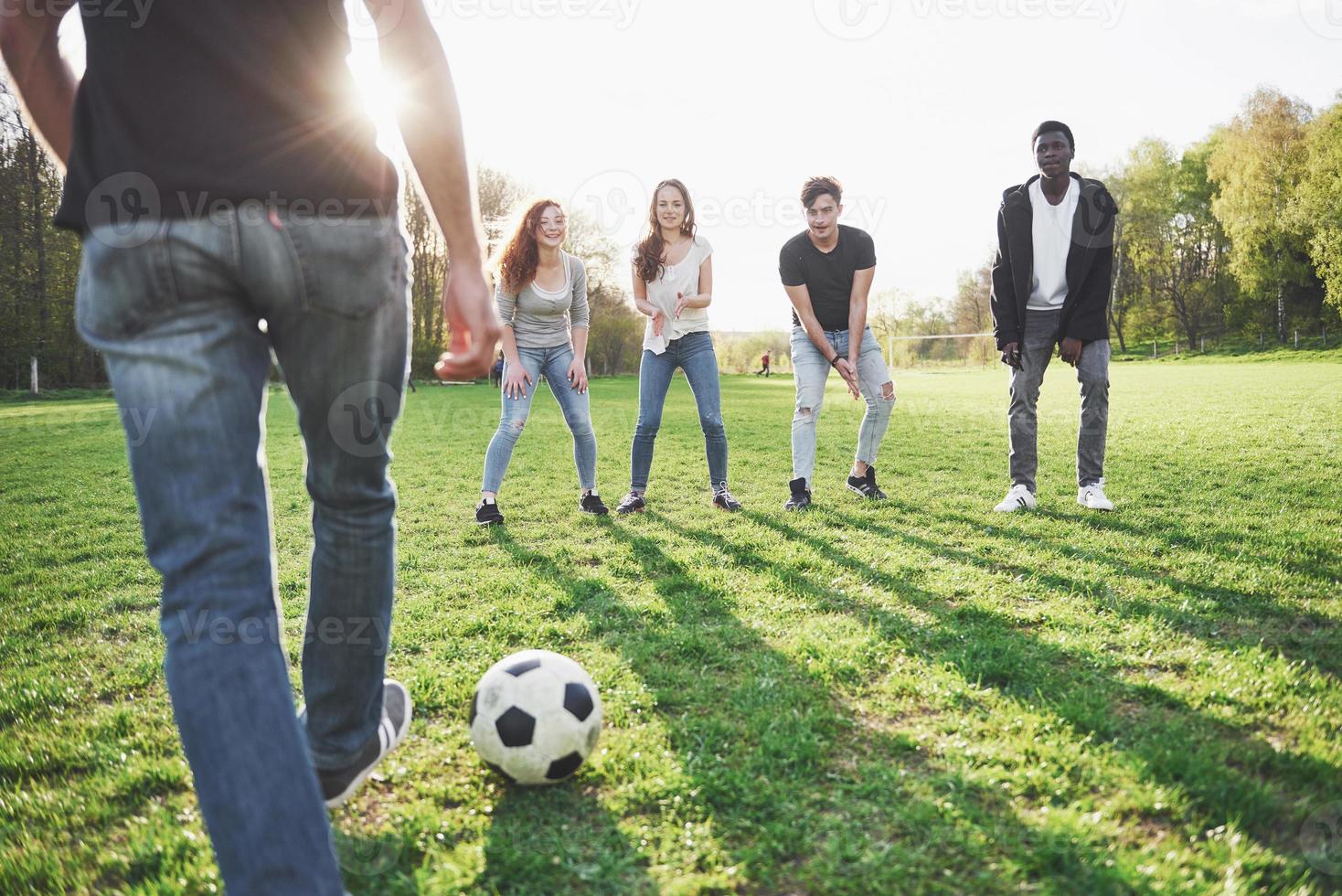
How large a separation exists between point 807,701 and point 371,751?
1518mm

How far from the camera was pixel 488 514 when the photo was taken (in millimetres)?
6191

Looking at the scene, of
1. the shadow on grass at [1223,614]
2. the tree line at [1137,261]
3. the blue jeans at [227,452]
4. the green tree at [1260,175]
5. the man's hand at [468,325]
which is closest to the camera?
the blue jeans at [227,452]

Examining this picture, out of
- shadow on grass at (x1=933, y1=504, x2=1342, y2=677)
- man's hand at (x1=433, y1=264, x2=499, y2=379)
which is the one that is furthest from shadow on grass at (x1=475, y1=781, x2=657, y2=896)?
shadow on grass at (x1=933, y1=504, x2=1342, y2=677)

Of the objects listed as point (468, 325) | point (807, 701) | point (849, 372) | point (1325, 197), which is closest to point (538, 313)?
point (849, 372)

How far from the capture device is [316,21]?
152cm

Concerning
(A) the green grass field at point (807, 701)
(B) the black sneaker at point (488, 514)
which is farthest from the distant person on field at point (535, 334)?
(A) the green grass field at point (807, 701)

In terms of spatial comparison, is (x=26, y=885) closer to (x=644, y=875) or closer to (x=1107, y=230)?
(x=644, y=875)

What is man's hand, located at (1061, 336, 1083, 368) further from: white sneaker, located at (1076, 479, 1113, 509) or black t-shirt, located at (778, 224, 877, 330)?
black t-shirt, located at (778, 224, 877, 330)

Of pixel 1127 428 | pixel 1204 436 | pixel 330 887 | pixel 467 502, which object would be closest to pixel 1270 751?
pixel 330 887

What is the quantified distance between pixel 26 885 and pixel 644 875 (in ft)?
4.96

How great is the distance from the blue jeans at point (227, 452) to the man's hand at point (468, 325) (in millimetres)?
178

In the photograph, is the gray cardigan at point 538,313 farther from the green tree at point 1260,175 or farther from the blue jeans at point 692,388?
the green tree at point 1260,175

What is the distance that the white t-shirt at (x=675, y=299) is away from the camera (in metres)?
6.41

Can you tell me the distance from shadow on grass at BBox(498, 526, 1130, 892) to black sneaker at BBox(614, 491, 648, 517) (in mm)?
3005
